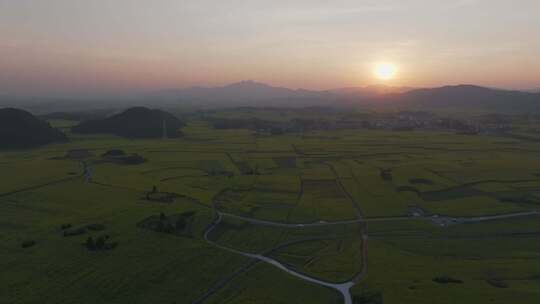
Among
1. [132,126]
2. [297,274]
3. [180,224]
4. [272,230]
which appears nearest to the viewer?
[297,274]

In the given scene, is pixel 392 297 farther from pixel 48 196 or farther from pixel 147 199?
pixel 48 196

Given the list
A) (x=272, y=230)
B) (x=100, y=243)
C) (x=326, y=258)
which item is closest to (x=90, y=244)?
(x=100, y=243)

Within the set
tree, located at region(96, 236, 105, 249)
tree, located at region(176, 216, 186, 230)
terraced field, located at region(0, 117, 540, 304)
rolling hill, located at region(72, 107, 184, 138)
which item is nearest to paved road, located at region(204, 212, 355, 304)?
terraced field, located at region(0, 117, 540, 304)

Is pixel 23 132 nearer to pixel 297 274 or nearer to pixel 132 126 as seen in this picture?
pixel 132 126

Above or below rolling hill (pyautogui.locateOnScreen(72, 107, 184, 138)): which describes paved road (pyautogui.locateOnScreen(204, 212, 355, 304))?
below

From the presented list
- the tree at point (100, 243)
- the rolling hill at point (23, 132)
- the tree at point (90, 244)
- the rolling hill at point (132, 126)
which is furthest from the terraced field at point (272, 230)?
the rolling hill at point (132, 126)

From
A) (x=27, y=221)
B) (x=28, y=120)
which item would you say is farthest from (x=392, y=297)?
(x=28, y=120)

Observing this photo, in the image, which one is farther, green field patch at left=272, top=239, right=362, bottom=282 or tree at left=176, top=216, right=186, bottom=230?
tree at left=176, top=216, right=186, bottom=230

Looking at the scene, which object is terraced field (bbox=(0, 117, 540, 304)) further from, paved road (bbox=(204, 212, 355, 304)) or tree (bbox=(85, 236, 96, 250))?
tree (bbox=(85, 236, 96, 250))
